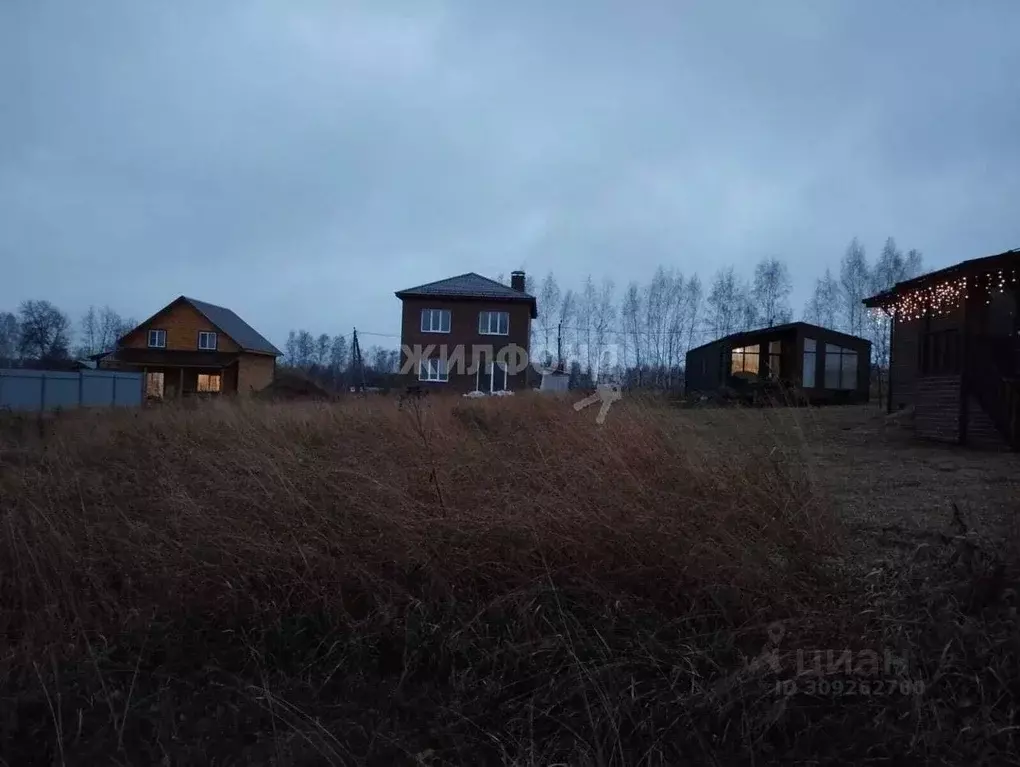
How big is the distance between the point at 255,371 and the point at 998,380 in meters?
34.9

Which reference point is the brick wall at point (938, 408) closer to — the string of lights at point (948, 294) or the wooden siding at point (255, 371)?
the string of lights at point (948, 294)

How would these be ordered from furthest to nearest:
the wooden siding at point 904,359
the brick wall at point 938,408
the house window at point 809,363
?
the house window at point 809,363, the wooden siding at point 904,359, the brick wall at point 938,408

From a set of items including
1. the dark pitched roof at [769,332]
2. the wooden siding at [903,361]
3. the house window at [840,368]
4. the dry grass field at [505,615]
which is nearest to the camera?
the dry grass field at [505,615]

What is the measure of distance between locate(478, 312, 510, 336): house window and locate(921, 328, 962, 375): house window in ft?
64.2

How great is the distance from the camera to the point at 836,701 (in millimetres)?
2217

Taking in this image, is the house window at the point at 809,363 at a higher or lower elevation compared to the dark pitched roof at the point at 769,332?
lower

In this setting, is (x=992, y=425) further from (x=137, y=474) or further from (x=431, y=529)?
(x=137, y=474)

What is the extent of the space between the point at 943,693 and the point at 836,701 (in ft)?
1.21

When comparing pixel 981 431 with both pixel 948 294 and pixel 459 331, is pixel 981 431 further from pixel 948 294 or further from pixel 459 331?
pixel 459 331

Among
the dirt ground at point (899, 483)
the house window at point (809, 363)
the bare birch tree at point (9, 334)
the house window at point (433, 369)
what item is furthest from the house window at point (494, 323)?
the bare birch tree at point (9, 334)

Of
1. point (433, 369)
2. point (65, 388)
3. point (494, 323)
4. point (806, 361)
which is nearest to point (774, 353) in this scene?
point (806, 361)

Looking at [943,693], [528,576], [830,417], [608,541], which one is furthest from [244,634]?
[830,417]

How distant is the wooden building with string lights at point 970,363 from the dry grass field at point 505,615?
247 inches

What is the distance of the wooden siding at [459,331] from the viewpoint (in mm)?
28766
